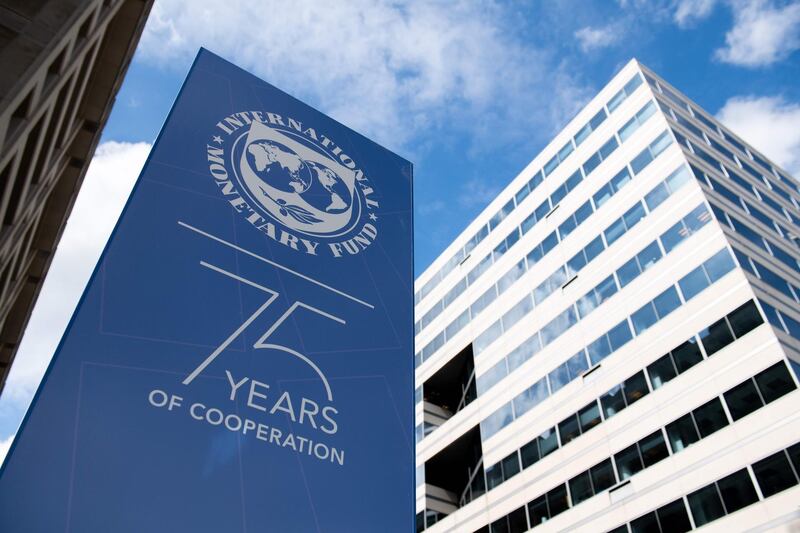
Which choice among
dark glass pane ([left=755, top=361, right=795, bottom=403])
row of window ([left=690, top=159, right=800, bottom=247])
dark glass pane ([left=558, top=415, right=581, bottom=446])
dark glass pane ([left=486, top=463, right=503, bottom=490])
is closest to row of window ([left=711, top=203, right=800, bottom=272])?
row of window ([left=690, top=159, right=800, bottom=247])

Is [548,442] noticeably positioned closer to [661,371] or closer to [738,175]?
[661,371]

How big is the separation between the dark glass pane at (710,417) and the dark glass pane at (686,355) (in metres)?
1.97

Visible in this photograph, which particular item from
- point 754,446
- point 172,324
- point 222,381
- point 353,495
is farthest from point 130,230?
point 754,446

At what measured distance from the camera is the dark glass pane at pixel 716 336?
25672mm

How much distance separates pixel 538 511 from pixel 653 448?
22.7 ft

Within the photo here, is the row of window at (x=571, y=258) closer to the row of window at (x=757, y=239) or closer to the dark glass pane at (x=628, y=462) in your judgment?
the row of window at (x=757, y=239)

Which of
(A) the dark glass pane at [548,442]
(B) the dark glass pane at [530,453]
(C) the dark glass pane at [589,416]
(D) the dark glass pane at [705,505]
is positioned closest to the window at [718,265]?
(C) the dark glass pane at [589,416]

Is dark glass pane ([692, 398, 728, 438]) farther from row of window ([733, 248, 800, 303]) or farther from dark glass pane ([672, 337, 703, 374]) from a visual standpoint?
row of window ([733, 248, 800, 303])

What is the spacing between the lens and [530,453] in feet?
107

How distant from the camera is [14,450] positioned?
10258 mm

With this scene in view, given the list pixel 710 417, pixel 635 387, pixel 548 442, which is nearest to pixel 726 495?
pixel 710 417

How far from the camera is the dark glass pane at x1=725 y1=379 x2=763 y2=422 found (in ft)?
77.1

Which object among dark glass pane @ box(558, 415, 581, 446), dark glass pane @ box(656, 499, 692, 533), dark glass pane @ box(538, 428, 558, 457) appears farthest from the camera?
dark glass pane @ box(538, 428, 558, 457)

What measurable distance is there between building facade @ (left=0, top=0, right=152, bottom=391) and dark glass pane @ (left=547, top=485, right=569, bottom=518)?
2268 cm
